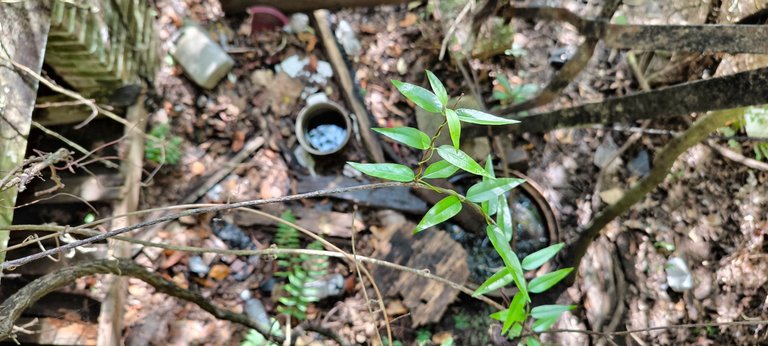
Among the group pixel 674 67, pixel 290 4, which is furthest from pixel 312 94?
pixel 674 67

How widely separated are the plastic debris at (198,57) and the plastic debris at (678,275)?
340cm

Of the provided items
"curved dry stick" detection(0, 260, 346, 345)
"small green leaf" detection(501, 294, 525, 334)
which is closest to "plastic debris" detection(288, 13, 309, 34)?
"curved dry stick" detection(0, 260, 346, 345)

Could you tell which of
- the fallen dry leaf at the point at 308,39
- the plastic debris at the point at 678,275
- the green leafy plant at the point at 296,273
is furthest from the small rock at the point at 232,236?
the plastic debris at the point at 678,275

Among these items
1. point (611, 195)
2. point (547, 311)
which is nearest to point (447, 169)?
point (547, 311)

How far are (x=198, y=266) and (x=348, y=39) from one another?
82.0 inches

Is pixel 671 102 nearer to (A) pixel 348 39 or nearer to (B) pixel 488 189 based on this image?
(B) pixel 488 189

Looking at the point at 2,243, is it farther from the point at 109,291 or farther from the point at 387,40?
the point at 387,40

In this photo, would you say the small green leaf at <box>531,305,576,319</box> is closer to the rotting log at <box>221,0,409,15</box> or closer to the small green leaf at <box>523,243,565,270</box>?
the small green leaf at <box>523,243,565,270</box>

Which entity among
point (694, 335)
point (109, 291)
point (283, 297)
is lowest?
point (694, 335)

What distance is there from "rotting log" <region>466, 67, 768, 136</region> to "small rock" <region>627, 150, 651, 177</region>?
1.33m

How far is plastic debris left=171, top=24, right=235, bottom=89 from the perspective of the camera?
11.8 feet

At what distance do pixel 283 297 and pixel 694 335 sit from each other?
2544 mm

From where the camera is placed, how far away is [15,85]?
6.42 ft

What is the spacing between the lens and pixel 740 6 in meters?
2.49
